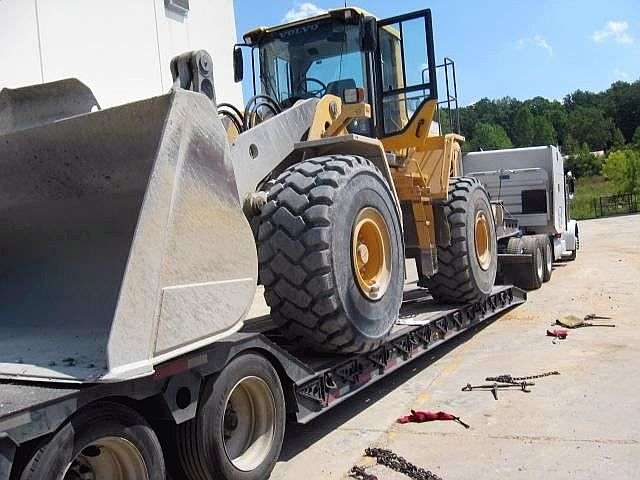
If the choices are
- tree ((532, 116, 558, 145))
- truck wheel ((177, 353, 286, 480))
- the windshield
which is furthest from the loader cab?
tree ((532, 116, 558, 145))

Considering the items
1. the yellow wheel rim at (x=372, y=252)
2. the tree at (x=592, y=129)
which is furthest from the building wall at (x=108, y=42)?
the tree at (x=592, y=129)

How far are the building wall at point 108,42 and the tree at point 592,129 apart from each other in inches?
3627

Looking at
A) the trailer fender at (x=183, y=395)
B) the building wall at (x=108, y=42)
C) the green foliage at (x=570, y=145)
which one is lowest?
the trailer fender at (x=183, y=395)

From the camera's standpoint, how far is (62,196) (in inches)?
177

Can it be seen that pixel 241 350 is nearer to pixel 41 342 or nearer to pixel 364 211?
pixel 41 342

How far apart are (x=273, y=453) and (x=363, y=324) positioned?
122 cm

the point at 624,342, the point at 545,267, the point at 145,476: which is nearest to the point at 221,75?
the point at 545,267

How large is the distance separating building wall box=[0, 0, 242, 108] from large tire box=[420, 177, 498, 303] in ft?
18.3

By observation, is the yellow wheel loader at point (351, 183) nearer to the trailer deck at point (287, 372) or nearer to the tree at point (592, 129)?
the trailer deck at point (287, 372)

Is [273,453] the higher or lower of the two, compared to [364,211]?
lower

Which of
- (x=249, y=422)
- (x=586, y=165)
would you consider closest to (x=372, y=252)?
(x=249, y=422)

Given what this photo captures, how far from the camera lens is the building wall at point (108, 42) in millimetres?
9031

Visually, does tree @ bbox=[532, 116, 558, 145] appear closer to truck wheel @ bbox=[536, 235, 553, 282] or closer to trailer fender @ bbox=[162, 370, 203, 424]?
truck wheel @ bbox=[536, 235, 553, 282]

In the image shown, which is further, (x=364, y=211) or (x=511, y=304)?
(x=511, y=304)
